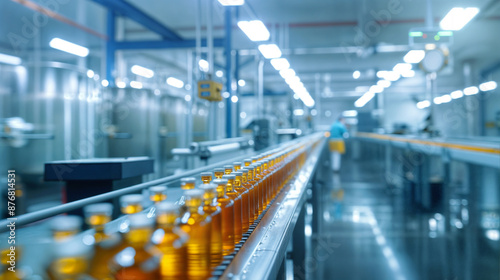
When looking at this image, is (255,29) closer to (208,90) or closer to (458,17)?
(208,90)

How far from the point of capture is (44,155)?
665 cm

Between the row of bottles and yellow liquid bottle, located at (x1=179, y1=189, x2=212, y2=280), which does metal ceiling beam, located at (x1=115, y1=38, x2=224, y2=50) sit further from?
yellow liquid bottle, located at (x1=179, y1=189, x2=212, y2=280)

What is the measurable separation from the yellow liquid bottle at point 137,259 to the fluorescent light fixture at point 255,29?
145 inches

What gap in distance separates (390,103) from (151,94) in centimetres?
1735

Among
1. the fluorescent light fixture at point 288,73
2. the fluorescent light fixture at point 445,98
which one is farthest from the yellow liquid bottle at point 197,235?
the fluorescent light fixture at point 445,98

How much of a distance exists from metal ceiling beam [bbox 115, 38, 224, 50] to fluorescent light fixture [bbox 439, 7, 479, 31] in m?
3.81

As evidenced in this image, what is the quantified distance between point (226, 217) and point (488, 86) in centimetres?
1573

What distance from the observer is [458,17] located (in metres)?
5.04

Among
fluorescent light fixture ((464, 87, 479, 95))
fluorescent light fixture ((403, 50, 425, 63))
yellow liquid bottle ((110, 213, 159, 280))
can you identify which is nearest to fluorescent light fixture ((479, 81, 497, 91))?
fluorescent light fixture ((464, 87, 479, 95))

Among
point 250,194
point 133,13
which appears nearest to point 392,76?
point 133,13

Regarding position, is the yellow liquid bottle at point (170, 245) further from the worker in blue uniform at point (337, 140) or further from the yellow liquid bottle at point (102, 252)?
the worker in blue uniform at point (337, 140)

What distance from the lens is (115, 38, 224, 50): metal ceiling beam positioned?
24.4ft

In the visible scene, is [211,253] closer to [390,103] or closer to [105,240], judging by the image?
[105,240]

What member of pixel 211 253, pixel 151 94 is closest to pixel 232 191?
pixel 211 253
